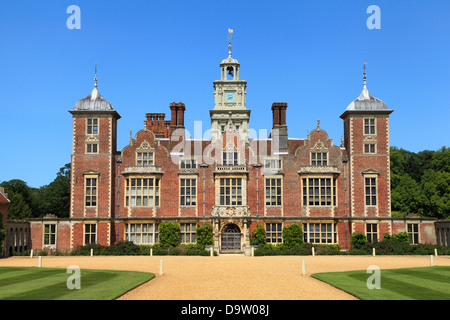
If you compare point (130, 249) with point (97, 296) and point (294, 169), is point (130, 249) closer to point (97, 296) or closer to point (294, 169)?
point (294, 169)

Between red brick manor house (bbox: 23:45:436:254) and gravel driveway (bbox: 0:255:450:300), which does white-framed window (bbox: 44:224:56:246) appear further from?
gravel driveway (bbox: 0:255:450:300)

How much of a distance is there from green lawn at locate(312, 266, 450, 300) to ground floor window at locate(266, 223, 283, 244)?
1815cm

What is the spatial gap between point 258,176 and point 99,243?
554 inches

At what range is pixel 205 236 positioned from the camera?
40531 mm

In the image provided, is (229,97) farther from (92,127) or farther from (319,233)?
(319,233)

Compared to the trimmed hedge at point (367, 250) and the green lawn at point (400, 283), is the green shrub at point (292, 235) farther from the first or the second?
the green lawn at point (400, 283)

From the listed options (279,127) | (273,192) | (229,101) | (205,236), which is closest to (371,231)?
(273,192)

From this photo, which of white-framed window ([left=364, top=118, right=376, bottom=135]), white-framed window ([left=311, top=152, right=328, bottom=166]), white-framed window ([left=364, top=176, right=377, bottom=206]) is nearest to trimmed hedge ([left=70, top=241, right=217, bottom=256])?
white-framed window ([left=311, top=152, right=328, bottom=166])

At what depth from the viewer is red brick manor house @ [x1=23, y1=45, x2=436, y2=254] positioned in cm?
4144

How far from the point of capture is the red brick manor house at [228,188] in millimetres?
41438

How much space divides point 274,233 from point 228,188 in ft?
17.3
